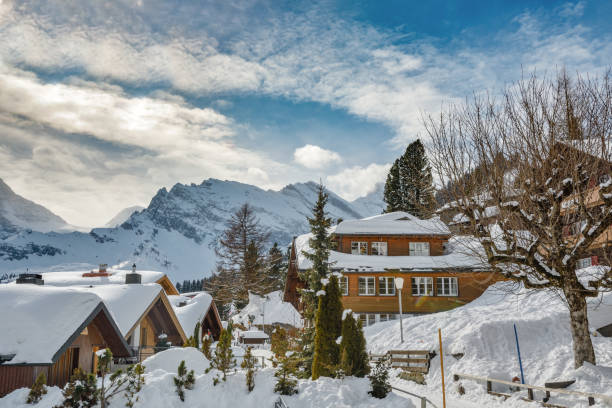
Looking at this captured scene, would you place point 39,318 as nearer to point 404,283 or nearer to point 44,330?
point 44,330

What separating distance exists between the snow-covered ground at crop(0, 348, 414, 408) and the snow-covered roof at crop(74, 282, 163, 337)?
23.2 ft

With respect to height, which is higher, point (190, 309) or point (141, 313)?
point (141, 313)

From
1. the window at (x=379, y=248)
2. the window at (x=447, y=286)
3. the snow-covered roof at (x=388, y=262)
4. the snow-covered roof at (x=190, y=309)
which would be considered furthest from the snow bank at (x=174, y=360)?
the window at (x=447, y=286)

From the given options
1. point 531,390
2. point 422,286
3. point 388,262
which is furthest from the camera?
point 388,262

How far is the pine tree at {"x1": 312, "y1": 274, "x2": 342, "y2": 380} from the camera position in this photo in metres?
15.3

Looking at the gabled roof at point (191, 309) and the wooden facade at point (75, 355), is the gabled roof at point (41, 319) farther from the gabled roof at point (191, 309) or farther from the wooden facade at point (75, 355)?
the gabled roof at point (191, 309)

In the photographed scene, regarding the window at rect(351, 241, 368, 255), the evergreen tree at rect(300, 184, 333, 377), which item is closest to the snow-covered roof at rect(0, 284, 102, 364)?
the evergreen tree at rect(300, 184, 333, 377)

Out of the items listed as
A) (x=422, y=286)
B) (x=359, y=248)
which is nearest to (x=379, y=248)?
(x=359, y=248)

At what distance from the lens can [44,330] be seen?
1409cm

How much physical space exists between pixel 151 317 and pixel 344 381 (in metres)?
17.1

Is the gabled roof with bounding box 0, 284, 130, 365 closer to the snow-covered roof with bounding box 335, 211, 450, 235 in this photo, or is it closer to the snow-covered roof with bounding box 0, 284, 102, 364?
the snow-covered roof with bounding box 0, 284, 102, 364

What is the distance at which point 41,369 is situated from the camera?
46.9 ft

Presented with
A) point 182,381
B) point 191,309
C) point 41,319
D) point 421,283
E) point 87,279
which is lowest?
point 182,381

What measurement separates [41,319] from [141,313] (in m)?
7.62
